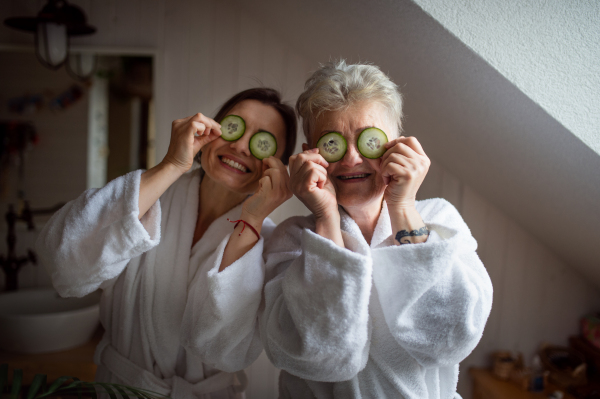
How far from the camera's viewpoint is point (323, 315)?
0.96 metres

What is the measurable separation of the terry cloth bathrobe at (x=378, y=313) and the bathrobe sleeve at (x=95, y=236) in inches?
17.0

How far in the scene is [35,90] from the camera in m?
2.47

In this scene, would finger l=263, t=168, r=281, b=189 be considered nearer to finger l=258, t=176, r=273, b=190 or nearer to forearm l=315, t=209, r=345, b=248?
finger l=258, t=176, r=273, b=190

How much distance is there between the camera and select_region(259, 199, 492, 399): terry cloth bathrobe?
956 millimetres

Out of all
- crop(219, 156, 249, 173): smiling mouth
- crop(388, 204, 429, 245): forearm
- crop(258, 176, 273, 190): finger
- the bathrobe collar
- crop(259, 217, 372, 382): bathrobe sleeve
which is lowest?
crop(259, 217, 372, 382): bathrobe sleeve

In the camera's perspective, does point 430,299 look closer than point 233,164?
Yes

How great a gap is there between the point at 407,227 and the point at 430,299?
Answer: 0.20 metres

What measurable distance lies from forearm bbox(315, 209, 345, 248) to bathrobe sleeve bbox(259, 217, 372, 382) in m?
0.08

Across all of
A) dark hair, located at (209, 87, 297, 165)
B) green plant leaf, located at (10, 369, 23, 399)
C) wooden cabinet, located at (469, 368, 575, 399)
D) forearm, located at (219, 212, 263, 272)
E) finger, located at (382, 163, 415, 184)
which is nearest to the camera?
green plant leaf, located at (10, 369, 23, 399)

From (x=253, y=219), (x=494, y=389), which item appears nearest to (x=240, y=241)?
(x=253, y=219)

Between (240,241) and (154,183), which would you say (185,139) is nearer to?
(154,183)

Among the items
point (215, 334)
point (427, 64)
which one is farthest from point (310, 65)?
point (215, 334)

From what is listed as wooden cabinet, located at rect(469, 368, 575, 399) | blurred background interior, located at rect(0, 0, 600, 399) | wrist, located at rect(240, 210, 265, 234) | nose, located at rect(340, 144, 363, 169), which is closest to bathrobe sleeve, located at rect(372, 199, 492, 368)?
nose, located at rect(340, 144, 363, 169)

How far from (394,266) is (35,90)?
102 inches
